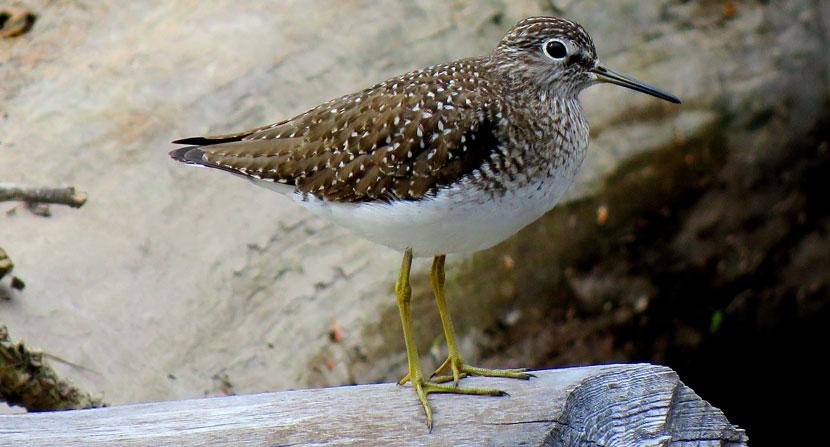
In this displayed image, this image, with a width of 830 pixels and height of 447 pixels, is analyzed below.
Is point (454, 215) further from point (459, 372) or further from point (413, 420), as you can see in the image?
point (413, 420)

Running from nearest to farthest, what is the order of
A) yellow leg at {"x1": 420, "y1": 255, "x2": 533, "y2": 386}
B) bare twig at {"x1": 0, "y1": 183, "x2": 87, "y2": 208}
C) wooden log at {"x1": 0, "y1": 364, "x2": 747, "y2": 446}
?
wooden log at {"x1": 0, "y1": 364, "x2": 747, "y2": 446}
yellow leg at {"x1": 420, "y1": 255, "x2": 533, "y2": 386}
bare twig at {"x1": 0, "y1": 183, "x2": 87, "y2": 208}

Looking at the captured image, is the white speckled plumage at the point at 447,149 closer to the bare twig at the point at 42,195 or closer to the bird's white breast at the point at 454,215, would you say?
the bird's white breast at the point at 454,215

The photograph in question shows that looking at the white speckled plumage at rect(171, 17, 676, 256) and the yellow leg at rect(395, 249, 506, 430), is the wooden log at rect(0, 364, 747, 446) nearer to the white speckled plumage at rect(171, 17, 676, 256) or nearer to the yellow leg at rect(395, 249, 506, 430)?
the yellow leg at rect(395, 249, 506, 430)

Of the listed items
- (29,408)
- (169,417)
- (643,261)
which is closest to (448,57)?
(643,261)

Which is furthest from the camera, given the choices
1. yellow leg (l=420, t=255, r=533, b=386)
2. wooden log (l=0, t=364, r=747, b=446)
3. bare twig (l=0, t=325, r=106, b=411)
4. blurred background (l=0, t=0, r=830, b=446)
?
blurred background (l=0, t=0, r=830, b=446)

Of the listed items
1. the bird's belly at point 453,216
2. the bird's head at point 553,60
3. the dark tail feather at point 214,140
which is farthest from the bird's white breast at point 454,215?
the dark tail feather at point 214,140

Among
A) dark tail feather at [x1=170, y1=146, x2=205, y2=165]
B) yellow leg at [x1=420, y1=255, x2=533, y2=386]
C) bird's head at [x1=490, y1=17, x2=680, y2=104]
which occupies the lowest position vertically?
dark tail feather at [x1=170, y1=146, x2=205, y2=165]

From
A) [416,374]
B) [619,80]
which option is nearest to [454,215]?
[416,374]

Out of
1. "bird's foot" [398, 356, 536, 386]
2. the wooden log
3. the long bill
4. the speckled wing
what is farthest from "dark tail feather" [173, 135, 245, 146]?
the long bill
